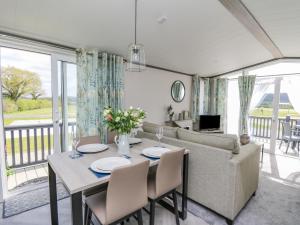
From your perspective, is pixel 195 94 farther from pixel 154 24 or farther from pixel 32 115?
pixel 32 115

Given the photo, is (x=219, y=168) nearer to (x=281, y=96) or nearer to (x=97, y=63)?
(x=97, y=63)

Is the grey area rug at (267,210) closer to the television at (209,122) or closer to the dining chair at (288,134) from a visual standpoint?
the dining chair at (288,134)

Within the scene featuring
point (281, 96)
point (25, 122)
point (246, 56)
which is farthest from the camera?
point (281, 96)

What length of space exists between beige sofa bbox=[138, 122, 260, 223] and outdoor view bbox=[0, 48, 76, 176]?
2200 millimetres

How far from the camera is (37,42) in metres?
2.39

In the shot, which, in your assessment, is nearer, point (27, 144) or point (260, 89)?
point (27, 144)

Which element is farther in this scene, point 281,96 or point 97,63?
point 281,96

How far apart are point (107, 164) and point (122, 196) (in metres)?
0.31

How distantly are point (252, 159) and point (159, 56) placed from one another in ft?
8.48

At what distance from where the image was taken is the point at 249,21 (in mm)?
2504

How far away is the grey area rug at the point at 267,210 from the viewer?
6.28ft

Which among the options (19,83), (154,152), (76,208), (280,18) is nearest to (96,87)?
(19,83)

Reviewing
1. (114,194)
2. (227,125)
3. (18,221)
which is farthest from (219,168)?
(227,125)

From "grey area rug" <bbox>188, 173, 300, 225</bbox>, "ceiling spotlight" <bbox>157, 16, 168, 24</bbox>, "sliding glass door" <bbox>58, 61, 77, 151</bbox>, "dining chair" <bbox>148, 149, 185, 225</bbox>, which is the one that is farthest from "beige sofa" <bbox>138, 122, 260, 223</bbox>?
"sliding glass door" <bbox>58, 61, 77, 151</bbox>
